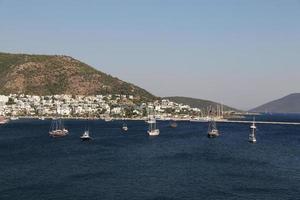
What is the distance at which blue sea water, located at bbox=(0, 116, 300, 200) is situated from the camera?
56.7 metres

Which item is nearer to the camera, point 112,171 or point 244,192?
Answer: point 244,192

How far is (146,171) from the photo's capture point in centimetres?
7206

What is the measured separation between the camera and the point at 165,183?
62.4 meters

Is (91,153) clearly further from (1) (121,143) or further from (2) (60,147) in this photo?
(1) (121,143)

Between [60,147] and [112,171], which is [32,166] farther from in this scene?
[60,147]

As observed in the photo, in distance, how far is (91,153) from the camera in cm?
9419

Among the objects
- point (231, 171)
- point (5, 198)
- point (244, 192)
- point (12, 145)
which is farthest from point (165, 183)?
point (12, 145)

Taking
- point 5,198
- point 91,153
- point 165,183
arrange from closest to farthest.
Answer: point 5,198 < point 165,183 < point 91,153

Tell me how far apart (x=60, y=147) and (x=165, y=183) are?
47651mm

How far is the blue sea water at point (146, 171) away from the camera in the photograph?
56688 mm

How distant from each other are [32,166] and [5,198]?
76.4 ft

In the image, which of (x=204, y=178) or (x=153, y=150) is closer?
(x=204, y=178)

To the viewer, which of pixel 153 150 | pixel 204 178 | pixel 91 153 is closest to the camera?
pixel 204 178

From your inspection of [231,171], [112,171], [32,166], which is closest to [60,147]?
[32,166]
